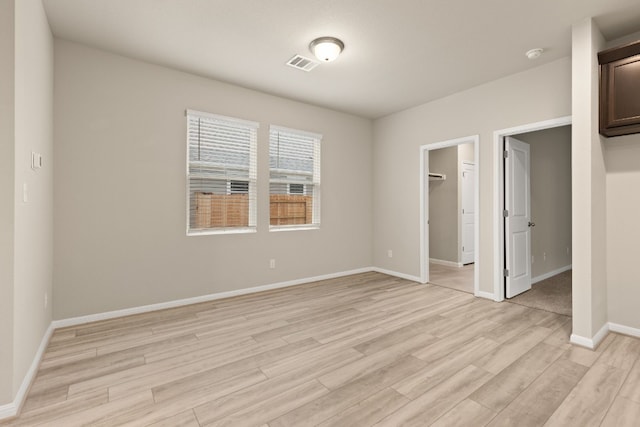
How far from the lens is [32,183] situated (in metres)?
2.23

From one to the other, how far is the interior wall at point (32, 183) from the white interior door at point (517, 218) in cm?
476

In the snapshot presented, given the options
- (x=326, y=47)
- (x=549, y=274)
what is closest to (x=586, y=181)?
(x=326, y=47)

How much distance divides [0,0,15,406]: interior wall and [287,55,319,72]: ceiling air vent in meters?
2.29

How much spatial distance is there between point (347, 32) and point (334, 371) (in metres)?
2.98

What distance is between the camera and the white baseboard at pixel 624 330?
2.82 metres

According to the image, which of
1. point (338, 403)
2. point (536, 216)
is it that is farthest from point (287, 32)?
point (536, 216)

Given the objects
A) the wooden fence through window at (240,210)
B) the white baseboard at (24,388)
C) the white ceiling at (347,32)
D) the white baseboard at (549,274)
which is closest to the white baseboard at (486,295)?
the white baseboard at (549,274)

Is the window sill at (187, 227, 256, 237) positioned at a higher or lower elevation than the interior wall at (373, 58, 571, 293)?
lower

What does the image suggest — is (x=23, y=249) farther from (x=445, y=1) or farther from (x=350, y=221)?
(x=350, y=221)

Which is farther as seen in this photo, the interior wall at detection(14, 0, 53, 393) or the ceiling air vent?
the ceiling air vent

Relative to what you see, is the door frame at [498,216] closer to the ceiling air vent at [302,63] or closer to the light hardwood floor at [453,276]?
the light hardwood floor at [453,276]

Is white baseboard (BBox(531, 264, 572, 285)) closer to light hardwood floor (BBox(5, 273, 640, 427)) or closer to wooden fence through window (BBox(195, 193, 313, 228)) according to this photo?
light hardwood floor (BBox(5, 273, 640, 427))

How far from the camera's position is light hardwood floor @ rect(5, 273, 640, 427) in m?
1.77

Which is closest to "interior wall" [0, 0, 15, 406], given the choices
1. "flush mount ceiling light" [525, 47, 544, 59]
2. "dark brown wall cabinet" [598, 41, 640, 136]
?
"flush mount ceiling light" [525, 47, 544, 59]
